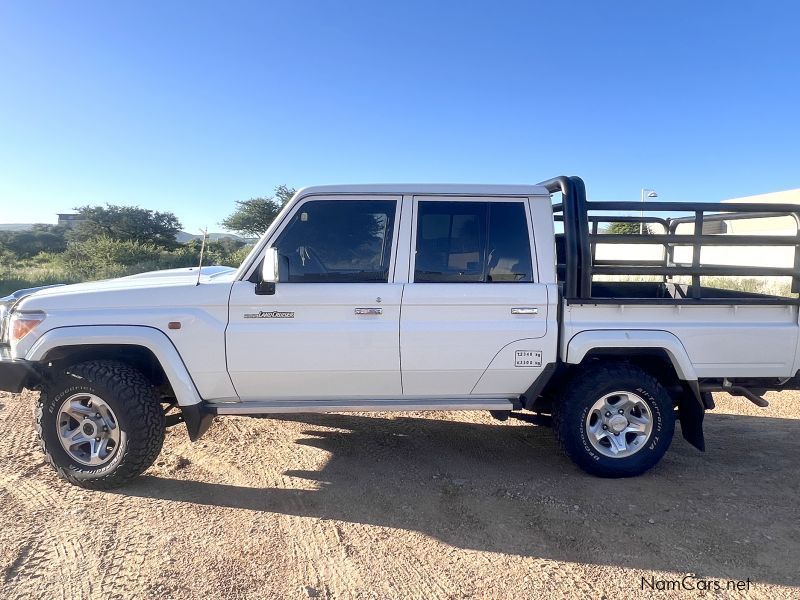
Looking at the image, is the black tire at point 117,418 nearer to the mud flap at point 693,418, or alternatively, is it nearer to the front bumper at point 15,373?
the front bumper at point 15,373

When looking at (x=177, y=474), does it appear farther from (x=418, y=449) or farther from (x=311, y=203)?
(x=311, y=203)

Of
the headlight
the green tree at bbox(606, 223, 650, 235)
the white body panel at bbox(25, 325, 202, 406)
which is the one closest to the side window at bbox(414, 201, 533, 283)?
the green tree at bbox(606, 223, 650, 235)

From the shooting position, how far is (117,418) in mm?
3555

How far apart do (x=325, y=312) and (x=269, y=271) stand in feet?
1.53

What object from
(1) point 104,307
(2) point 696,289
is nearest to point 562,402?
(2) point 696,289

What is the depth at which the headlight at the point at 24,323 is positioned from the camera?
352 centimetres

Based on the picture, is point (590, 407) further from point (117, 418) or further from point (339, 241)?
point (117, 418)

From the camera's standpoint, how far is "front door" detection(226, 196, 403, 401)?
3.56 meters

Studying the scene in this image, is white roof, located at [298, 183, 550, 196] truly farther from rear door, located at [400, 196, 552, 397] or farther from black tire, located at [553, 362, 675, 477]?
black tire, located at [553, 362, 675, 477]

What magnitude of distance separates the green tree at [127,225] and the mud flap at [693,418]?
32976mm

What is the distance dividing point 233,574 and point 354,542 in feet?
2.23

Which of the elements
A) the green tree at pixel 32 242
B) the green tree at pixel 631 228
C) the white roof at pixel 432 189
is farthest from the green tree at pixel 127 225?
the white roof at pixel 432 189

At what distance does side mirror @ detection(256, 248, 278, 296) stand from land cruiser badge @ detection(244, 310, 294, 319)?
13cm

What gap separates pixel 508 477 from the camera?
388 cm
